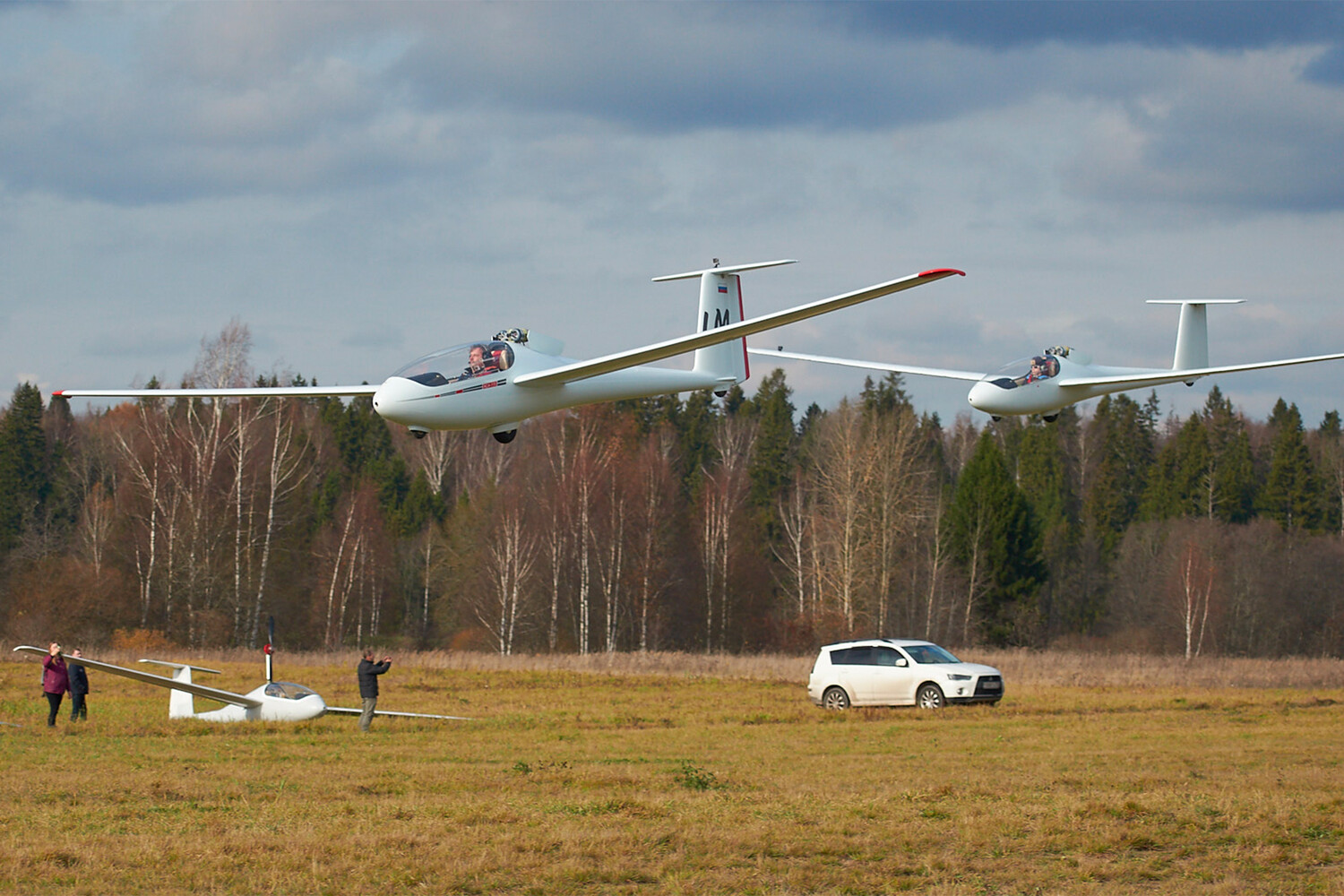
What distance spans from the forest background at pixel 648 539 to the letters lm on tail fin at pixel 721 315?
32.8 metres

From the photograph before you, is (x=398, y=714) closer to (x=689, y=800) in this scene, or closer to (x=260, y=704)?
(x=260, y=704)

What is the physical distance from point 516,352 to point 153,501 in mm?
37627

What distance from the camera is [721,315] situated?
14875 mm

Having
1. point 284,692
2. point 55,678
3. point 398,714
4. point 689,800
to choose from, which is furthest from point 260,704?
point 689,800

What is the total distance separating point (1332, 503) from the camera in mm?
70875

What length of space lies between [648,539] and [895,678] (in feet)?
93.5

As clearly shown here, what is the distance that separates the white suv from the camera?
24.2 m

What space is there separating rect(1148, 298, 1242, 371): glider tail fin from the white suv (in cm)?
1046

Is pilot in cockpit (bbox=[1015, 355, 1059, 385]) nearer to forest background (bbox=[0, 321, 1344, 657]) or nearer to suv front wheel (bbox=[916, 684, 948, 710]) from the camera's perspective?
suv front wheel (bbox=[916, 684, 948, 710])

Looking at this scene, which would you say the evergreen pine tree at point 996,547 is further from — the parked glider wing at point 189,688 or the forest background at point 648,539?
the parked glider wing at point 189,688

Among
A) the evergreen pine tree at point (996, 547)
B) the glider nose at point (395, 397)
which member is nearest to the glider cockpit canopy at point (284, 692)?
the glider nose at point (395, 397)

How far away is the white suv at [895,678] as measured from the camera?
951 inches

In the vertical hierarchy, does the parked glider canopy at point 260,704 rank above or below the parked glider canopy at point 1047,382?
below

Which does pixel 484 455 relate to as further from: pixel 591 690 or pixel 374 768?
pixel 374 768
